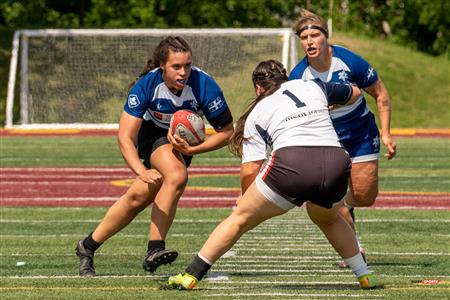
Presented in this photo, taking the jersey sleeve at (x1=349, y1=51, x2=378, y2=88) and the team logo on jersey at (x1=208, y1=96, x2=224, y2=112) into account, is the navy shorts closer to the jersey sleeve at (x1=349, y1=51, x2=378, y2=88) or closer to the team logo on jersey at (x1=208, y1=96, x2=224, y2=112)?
the jersey sleeve at (x1=349, y1=51, x2=378, y2=88)

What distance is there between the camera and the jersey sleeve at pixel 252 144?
758 cm

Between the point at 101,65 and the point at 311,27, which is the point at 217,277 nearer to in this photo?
the point at 311,27

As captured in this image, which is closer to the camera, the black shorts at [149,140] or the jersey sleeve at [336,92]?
the jersey sleeve at [336,92]

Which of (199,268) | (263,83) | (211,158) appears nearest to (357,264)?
(199,268)

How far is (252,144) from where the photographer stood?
7.61 metres

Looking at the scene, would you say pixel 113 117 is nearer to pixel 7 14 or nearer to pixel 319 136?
pixel 7 14

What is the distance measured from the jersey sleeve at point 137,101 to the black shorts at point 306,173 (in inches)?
53.7

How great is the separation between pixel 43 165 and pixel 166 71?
1094cm

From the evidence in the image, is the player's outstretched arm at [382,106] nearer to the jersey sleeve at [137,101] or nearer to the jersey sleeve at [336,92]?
the jersey sleeve at [336,92]

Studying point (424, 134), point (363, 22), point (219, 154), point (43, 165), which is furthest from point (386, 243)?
point (363, 22)

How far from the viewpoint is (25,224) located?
491 inches

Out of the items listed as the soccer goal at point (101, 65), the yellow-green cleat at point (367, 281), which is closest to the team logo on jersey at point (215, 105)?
the yellow-green cleat at point (367, 281)

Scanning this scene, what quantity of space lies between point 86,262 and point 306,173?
213 cm

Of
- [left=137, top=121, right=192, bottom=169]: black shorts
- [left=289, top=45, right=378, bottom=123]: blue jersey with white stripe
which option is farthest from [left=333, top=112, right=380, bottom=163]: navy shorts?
[left=137, top=121, right=192, bottom=169]: black shorts
